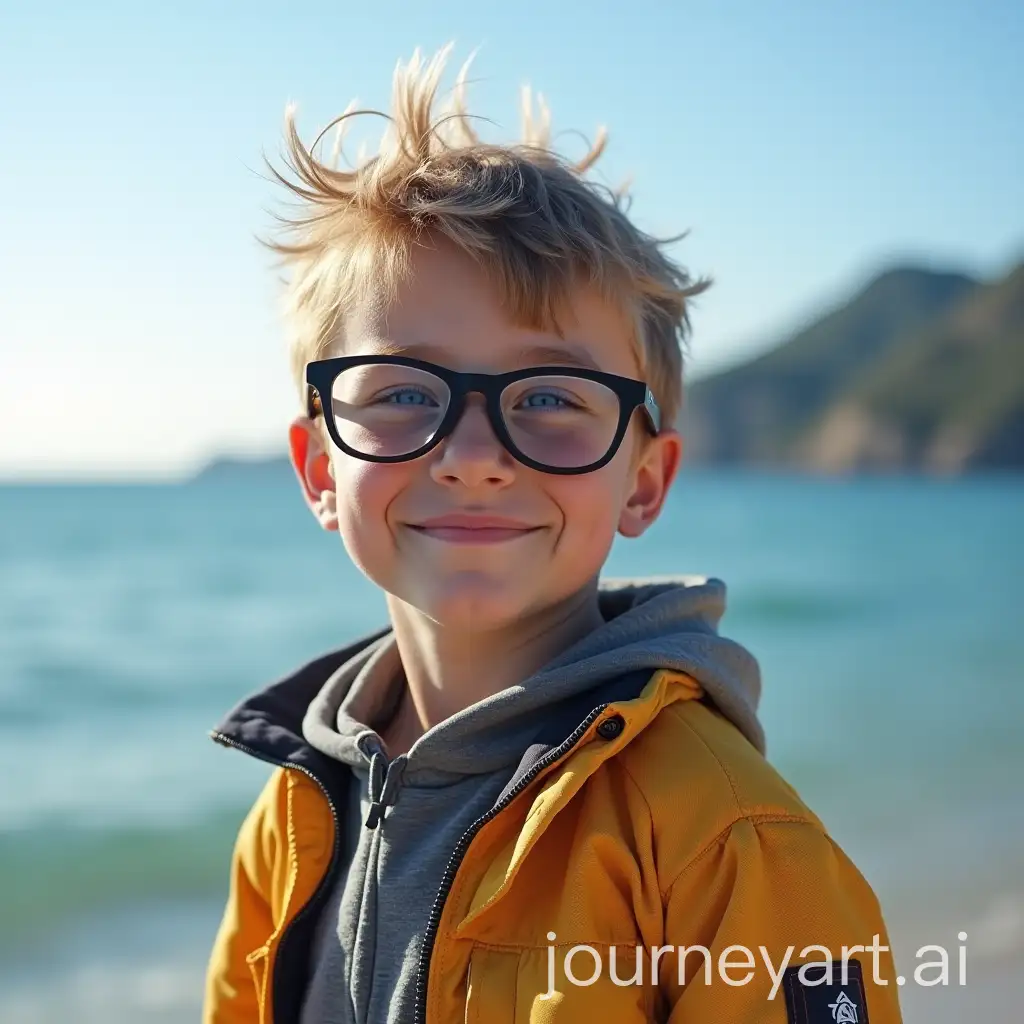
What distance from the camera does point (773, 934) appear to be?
155 centimetres

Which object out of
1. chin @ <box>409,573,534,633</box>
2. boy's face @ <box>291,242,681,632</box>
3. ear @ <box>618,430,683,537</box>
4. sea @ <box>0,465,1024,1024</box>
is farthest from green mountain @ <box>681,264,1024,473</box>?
chin @ <box>409,573,534,633</box>

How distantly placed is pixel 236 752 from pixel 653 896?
7658mm

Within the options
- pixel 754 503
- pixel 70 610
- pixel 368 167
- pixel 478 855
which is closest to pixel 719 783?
pixel 478 855

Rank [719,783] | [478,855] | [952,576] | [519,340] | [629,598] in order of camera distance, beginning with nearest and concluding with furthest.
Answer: [719,783], [478,855], [519,340], [629,598], [952,576]

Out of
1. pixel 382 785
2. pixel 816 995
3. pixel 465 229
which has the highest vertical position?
pixel 465 229

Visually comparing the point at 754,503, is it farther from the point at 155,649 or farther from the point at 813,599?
the point at 155,649

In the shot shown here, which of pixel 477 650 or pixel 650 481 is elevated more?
pixel 650 481

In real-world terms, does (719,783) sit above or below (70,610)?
below

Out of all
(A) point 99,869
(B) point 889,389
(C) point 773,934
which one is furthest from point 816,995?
(B) point 889,389

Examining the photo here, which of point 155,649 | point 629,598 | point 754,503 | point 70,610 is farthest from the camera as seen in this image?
point 754,503

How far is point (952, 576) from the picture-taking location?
26125 millimetres

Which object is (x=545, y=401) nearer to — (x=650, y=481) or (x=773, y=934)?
(x=650, y=481)

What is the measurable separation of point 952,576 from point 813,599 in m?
5.18

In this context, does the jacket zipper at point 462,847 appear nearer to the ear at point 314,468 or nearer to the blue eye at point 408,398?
the blue eye at point 408,398
